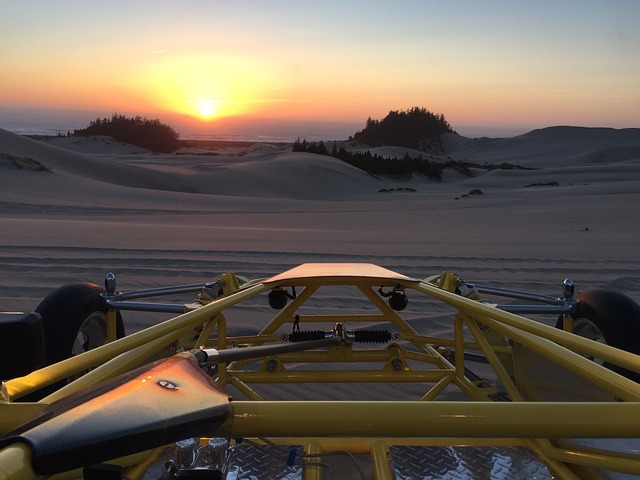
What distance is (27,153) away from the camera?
27547 millimetres

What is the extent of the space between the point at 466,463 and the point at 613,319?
70.2 inches

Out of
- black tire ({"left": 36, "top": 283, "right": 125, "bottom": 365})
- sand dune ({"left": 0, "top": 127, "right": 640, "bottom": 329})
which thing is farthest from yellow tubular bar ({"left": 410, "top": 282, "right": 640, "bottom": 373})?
sand dune ({"left": 0, "top": 127, "right": 640, "bottom": 329})

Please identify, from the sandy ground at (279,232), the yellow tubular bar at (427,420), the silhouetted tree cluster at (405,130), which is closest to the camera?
the yellow tubular bar at (427,420)

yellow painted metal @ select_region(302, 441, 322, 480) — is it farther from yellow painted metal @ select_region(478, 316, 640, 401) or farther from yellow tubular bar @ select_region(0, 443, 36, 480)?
yellow tubular bar @ select_region(0, 443, 36, 480)

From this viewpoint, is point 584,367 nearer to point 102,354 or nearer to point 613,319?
point 102,354

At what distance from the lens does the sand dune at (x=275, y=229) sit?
812 centimetres

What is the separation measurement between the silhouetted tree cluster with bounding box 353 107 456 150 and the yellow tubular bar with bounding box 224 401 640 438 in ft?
190

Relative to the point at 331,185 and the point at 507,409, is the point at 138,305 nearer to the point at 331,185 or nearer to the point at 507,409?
the point at 507,409

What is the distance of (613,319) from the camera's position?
11.8 feet

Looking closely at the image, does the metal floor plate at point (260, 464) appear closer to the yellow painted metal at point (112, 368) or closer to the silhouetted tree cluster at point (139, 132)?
the yellow painted metal at point (112, 368)

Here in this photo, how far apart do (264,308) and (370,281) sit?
127 inches

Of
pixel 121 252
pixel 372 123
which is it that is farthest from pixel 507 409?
pixel 372 123

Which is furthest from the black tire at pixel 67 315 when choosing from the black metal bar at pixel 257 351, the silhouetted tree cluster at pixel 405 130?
the silhouetted tree cluster at pixel 405 130

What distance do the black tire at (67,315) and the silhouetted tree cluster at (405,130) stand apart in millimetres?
55513
